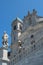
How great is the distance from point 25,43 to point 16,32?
20.3 feet

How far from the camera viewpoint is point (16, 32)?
152ft

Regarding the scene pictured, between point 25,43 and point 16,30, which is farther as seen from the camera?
point 16,30

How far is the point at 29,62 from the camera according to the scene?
68.4ft

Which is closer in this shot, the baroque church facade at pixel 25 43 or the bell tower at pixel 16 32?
the baroque church facade at pixel 25 43

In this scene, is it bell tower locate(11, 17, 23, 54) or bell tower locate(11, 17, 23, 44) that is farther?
bell tower locate(11, 17, 23, 44)

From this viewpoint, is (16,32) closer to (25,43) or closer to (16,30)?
(16,30)

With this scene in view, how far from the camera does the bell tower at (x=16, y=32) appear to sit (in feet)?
144

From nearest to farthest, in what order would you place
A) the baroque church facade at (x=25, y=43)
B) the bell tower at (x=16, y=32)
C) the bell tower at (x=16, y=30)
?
1. the baroque church facade at (x=25, y=43)
2. the bell tower at (x=16, y=32)
3. the bell tower at (x=16, y=30)

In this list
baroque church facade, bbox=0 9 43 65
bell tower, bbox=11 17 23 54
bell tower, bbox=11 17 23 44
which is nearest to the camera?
baroque church facade, bbox=0 9 43 65

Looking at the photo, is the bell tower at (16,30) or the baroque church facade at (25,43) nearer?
the baroque church facade at (25,43)

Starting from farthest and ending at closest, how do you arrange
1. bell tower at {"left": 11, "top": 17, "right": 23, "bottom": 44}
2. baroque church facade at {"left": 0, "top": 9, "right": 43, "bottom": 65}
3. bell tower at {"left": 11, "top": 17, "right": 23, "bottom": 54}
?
bell tower at {"left": 11, "top": 17, "right": 23, "bottom": 44}
bell tower at {"left": 11, "top": 17, "right": 23, "bottom": 54}
baroque church facade at {"left": 0, "top": 9, "right": 43, "bottom": 65}

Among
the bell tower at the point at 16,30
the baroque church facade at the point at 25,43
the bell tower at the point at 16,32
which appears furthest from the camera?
the bell tower at the point at 16,30

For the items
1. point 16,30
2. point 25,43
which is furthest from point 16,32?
point 25,43

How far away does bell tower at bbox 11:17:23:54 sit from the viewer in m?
44.0
